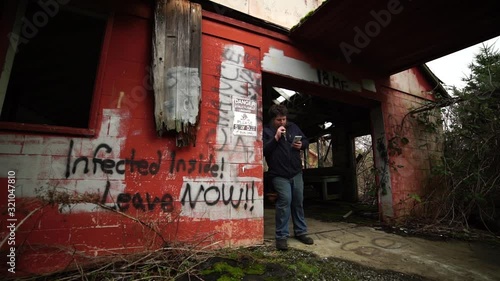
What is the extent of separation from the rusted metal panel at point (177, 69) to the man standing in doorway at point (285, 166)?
1121 mm

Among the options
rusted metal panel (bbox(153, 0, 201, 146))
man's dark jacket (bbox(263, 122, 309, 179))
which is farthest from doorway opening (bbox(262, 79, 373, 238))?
rusted metal panel (bbox(153, 0, 201, 146))

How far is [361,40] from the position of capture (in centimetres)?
404

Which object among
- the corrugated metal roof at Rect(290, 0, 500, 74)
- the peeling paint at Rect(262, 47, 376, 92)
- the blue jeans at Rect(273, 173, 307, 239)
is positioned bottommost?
the blue jeans at Rect(273, 173, 307, 239)

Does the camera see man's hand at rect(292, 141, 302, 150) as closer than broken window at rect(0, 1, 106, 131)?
No

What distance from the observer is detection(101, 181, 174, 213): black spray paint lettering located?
8.46 feet

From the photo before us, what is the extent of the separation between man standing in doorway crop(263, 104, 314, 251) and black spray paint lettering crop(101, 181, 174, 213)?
140 cm

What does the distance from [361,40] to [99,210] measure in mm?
4488

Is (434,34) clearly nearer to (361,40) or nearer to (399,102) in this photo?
(361,40)

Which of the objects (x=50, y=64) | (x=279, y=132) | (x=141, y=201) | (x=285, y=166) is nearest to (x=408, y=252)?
(x=285, y=166)

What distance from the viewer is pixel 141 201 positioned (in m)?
2.68

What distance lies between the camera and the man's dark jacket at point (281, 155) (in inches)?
131

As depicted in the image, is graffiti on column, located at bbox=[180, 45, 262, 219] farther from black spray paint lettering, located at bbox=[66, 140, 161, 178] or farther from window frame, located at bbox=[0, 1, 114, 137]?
window frame, located at bbox=[0, 1, 114, 137]

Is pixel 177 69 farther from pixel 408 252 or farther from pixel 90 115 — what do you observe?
pixel 408 252

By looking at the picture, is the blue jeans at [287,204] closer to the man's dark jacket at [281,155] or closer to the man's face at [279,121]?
the man's dark jacket at [281,155]
